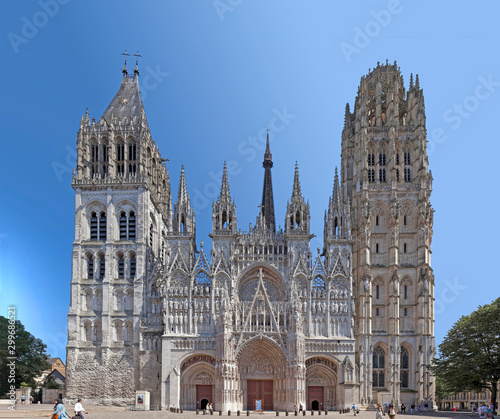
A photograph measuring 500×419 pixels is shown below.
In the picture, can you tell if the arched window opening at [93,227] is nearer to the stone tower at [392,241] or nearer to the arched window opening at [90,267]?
the arched window opening at [90,267]

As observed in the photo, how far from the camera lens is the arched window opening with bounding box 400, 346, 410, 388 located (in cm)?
7356

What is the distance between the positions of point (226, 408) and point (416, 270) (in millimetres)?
26405

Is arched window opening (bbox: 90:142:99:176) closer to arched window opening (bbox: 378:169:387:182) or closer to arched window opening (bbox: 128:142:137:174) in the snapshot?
arched window opening (bbox: 128:142:137:174)

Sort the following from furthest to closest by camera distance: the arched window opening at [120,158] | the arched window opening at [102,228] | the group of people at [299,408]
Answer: the arched window opening at [120,158]
the arched window opening at [102,228]
the group of people at [299,408]

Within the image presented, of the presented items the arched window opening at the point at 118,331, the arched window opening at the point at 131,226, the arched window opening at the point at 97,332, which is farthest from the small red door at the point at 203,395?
the arched window opening at the point at 131,226

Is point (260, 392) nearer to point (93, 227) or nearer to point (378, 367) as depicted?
point (378, 367)

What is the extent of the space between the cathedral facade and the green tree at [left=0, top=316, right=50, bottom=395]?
13600mm

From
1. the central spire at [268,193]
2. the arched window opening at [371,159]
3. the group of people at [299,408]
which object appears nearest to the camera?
the group of people at [299,408]

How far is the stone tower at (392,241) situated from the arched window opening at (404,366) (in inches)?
4.4

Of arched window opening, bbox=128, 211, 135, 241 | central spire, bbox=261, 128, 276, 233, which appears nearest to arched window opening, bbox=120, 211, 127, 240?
arched window opening, bbox=128, 211, 135, 241

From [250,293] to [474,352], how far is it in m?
23.9

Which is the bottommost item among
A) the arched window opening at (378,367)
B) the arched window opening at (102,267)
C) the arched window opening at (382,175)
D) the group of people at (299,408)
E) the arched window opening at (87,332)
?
the group of people at (299,408)

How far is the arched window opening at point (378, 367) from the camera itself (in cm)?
7319

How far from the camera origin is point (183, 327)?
70375mm
